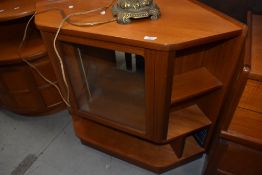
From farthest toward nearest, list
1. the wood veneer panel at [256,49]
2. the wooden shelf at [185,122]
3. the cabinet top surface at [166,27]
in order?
the wooden shelf at [185,122]
the cabinet top surface at [166,27]
the wood veneer panel at [256,49]

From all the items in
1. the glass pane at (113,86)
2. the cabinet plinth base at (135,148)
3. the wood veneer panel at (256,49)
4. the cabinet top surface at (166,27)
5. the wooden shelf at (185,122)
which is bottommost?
the cabinet plinth base at (135,148)

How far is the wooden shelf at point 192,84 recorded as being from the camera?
0.94 metres

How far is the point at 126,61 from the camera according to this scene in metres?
1.22

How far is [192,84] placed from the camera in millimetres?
987

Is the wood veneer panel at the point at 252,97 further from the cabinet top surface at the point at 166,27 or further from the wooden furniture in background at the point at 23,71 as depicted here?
the wooden furniture in background at the point at 23,71

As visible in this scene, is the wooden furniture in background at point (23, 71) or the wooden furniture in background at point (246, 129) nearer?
the wooden furniture in background at point (246, 129)

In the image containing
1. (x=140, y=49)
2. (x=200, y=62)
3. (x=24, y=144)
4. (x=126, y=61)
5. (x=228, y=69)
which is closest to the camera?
(x=140, y=49)

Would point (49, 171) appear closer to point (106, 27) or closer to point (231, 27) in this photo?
point (106, 27)

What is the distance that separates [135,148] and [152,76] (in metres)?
0.66

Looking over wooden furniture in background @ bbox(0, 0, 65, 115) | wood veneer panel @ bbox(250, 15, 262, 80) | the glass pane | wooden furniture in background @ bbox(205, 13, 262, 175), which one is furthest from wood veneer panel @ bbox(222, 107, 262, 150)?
wooden furniture in background @ bbox(0, 0, 65, 115)

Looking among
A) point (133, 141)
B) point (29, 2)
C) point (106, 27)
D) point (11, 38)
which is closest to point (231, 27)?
point (106, 27)

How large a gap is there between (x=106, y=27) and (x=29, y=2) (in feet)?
2.56

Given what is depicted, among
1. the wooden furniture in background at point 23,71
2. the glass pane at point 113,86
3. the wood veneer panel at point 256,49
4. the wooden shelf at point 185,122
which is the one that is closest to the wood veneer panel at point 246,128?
the wood veneer panel at point 256,49

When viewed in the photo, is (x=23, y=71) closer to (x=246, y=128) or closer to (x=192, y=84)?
(x=192, y=84)
